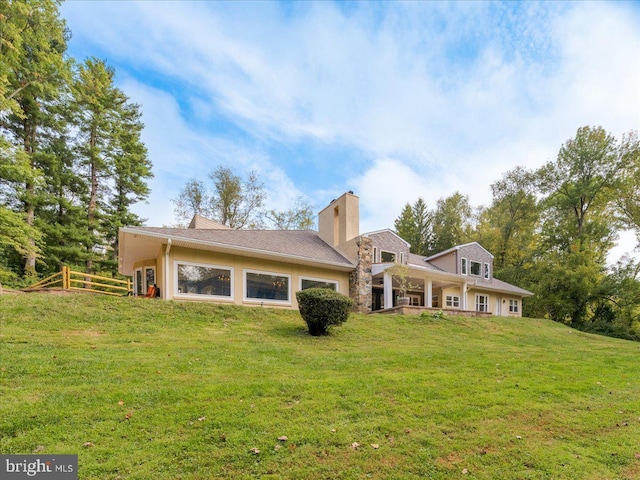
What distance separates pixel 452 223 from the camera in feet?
115

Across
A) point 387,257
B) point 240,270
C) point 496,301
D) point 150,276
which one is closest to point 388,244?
point 387,257

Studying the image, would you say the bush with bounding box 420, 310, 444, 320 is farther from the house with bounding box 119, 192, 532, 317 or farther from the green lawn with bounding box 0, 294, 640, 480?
the green lawn with bounding box 0, 294, 640, 480

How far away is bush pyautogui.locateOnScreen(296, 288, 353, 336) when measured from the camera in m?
9.40

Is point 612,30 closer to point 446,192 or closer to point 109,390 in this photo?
point 109,390

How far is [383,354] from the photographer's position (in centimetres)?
777

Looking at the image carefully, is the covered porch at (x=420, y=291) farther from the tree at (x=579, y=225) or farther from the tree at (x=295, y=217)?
→ the tree at (x=295, y=217)

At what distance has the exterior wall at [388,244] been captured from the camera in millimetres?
18078

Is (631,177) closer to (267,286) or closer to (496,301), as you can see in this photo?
(496,301)

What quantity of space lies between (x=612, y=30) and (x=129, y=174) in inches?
1095

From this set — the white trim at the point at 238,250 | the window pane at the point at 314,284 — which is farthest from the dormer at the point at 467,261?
the window pane at the point at 314,284

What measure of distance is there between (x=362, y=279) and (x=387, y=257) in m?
3.85

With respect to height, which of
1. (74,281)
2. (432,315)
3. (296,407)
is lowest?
(432,315)

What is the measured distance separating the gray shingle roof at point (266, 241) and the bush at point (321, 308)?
4179 millimetres
